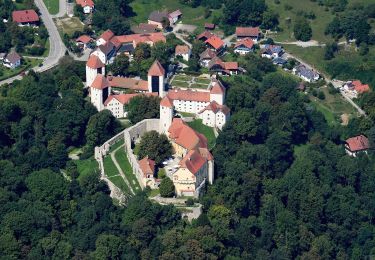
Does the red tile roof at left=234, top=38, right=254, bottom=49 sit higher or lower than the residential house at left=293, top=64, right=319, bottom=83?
higher

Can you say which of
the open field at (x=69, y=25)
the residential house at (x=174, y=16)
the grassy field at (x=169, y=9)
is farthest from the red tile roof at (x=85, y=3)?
the residential house at (x=174, y=16)

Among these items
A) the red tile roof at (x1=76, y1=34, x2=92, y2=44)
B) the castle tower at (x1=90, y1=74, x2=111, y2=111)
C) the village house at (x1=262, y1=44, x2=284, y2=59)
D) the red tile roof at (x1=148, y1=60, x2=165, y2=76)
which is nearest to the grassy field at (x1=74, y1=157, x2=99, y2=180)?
the castle tower at (x1=90, y1=74, x2=111, y2=111)

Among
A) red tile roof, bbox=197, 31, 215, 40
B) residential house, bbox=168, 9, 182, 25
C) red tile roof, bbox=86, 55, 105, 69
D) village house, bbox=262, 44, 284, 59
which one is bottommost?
village house, bbox=262, 44, 284, 59

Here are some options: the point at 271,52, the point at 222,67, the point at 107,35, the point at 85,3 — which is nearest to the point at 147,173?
the point at 222,67

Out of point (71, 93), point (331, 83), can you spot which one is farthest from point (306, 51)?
point (71, 93)

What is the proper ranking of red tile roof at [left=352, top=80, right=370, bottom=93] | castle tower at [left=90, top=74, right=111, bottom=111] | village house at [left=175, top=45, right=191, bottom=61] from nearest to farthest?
castle tower at [left=90, top=74, right=111, bottom=111] → village house at [left=175, top=45, right=191, bottom=61] → red tile roof at [left=352, top=80, right=370, bottom=93]

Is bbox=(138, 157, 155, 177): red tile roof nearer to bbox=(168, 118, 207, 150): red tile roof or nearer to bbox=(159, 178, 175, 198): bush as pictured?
bbox=(159, 178, 175, 198): bush

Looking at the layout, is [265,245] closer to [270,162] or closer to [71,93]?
[270,162]
